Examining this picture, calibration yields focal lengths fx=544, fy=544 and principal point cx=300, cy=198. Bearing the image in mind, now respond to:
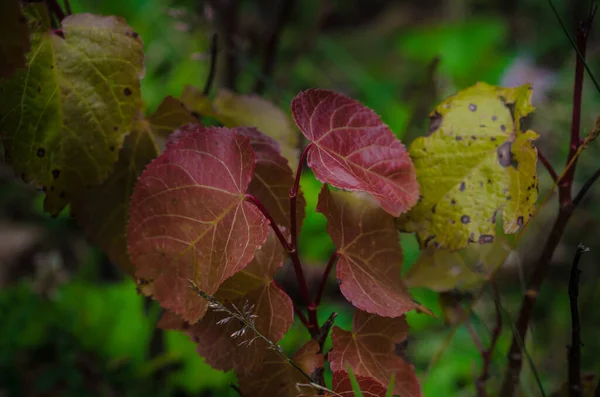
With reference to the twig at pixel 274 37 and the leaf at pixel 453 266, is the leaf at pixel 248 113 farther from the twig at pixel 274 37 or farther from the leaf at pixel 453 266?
the twig at pixel 274 37

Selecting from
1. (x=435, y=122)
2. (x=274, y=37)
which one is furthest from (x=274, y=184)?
(x=274, y=37)

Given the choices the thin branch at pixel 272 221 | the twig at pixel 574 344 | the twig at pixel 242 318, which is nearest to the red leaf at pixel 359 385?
the twig at pixel 242 318

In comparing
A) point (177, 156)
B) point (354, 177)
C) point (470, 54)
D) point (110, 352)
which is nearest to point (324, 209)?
point (354, 177)

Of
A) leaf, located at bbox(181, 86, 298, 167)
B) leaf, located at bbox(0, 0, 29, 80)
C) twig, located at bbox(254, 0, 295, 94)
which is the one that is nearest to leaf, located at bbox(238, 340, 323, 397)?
leaf, located at bbox(181, 86, 298, 167)

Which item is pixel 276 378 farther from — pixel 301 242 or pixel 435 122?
pixel 301 242

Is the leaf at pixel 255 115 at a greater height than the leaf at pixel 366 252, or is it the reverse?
the leaf at pixel 255 115
